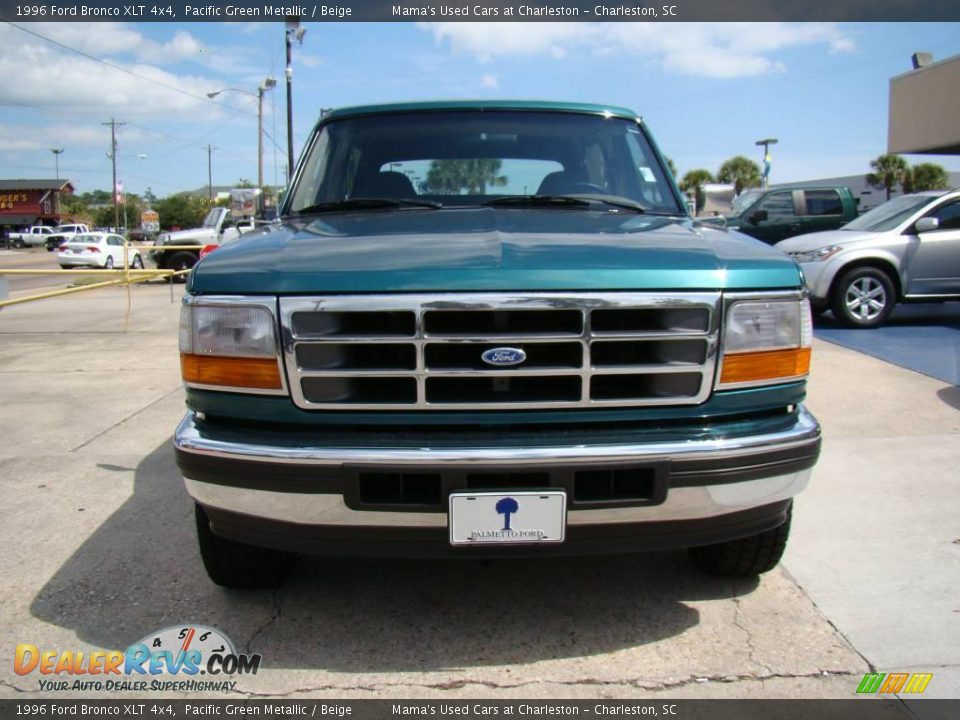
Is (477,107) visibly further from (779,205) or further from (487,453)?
(779,205)

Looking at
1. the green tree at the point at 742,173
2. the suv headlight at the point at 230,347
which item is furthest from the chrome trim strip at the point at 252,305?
the green tree at the point at 742,173

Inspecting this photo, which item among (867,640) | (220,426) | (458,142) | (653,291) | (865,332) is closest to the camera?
(653,291)

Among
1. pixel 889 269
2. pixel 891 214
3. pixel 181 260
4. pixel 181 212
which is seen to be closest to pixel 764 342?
pixel 889 269

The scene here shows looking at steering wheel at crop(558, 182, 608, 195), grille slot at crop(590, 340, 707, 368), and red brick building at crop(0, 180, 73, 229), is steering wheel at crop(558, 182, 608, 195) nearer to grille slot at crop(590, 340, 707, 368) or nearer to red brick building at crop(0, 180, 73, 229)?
grille slot at crop(590, 340, 707, 368)

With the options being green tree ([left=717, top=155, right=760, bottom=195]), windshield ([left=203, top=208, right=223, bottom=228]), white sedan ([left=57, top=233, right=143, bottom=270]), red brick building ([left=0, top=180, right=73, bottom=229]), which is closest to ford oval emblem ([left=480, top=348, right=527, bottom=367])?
windshield ([left=203, top=208, right=223, bottom=228])

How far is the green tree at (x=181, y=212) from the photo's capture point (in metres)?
Result: 70.6

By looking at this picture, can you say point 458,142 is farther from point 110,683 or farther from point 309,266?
point 110,683

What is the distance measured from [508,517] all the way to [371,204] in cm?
163

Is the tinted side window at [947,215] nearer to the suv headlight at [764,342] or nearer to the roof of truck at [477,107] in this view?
the roof of truck at [477,107]

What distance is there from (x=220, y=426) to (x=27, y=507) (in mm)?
2143

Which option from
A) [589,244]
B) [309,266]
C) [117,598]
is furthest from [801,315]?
[117,598]

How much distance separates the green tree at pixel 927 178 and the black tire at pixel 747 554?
43.4 metres

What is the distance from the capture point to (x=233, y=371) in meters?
2.41

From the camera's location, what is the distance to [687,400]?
241 centimetres
